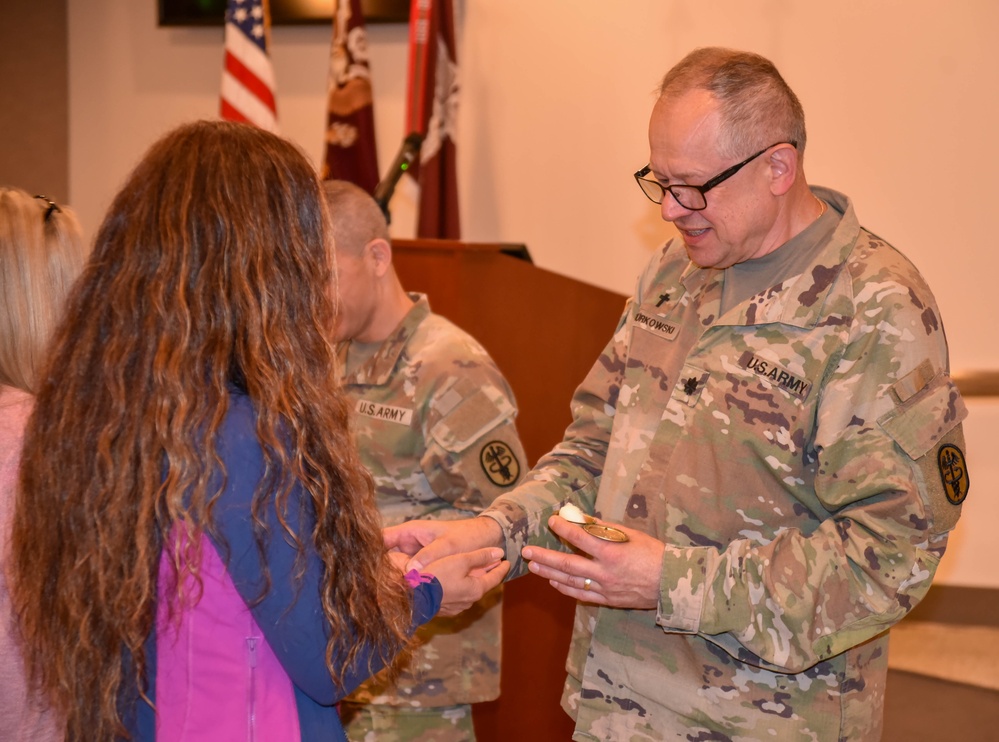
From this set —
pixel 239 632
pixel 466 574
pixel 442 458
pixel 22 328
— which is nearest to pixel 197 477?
pixel 239 632

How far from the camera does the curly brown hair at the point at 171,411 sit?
48.3 inches

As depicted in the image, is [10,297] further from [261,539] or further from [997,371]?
[997,371]

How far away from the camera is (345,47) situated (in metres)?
4.49

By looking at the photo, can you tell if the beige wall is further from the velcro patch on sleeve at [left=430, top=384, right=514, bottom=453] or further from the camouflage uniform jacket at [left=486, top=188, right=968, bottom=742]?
the camouflage uniform jacket at [left=486, top=188, right=968, bottom=742]

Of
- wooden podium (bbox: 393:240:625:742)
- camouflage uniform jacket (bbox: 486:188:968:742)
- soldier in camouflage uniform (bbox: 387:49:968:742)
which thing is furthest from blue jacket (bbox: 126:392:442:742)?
wooden podium (bbox: 393:240:625:742)

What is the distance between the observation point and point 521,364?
3004mm

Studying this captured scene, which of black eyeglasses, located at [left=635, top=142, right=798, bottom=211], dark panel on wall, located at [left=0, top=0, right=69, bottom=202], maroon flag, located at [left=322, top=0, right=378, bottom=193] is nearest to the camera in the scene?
black eyeglasses, located at [left=635, top=142, right=798, bottom=211]

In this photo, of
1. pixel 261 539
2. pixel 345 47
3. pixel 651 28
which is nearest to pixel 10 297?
pixel 261 539

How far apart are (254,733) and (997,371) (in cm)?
363

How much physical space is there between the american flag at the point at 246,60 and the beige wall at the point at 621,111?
0.49 m

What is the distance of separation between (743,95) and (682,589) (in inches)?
32.9

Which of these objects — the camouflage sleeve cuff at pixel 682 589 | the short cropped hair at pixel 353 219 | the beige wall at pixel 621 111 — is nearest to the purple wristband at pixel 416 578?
the camouflage sleeve cuff at pixel 682 589

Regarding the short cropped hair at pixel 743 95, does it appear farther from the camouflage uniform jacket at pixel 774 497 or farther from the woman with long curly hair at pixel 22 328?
the woman with long curly hair at pixel 22 328

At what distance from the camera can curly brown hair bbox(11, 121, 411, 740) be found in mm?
1228
